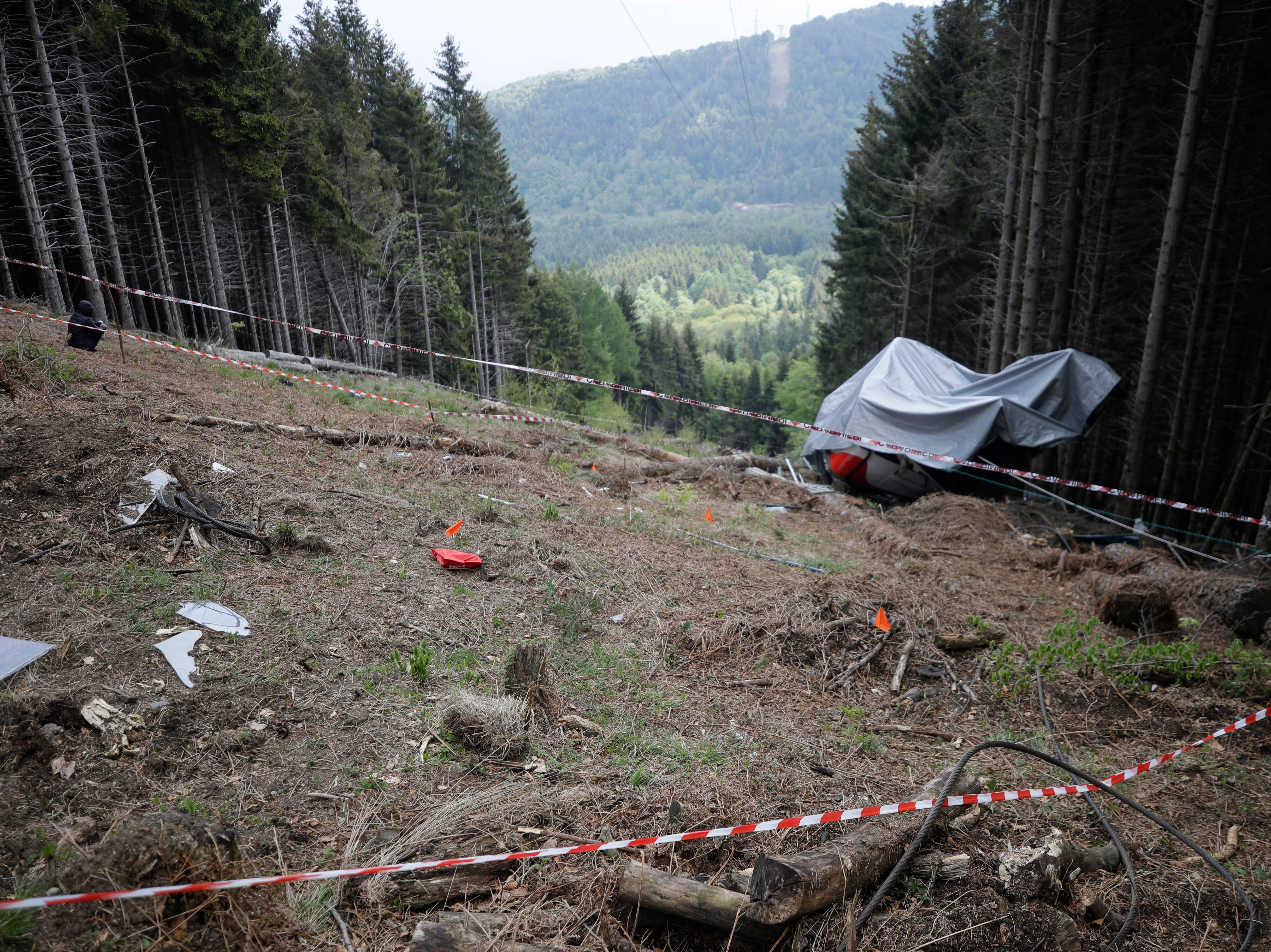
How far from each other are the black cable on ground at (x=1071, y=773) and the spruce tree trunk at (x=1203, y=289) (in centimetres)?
1027

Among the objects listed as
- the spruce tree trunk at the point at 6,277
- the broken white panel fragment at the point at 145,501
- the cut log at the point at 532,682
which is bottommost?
the cut log at the point at 532,682

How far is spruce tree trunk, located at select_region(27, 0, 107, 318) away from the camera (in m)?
13.7

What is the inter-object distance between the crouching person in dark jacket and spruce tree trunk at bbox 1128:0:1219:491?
53.4 ft

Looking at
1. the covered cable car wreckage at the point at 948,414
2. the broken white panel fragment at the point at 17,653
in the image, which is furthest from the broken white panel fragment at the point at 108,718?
the covered cable car wreckage at the point at 948,414

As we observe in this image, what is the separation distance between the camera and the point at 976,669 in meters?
4.86

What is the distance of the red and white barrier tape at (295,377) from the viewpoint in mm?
11234

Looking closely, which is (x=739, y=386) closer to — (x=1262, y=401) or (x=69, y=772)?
(x=1262, y=401)

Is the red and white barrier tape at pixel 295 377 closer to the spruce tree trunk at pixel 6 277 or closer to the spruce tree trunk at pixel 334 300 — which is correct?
the spruce tree trunk at pixel 6 277

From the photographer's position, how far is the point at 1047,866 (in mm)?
2725

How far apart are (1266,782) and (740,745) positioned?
294 cm

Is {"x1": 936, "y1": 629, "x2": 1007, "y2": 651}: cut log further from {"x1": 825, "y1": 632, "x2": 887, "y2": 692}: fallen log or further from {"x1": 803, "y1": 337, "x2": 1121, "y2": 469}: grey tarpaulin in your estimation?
{"x1": 803, "y1": 337, "x2": 1121, "y2": 469}: grey tarpaulin

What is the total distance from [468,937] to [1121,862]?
2.94m

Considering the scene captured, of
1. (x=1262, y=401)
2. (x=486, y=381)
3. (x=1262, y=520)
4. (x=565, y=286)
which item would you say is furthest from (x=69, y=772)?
(x=565, y=286)

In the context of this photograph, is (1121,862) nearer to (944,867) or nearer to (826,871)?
(944,867)
